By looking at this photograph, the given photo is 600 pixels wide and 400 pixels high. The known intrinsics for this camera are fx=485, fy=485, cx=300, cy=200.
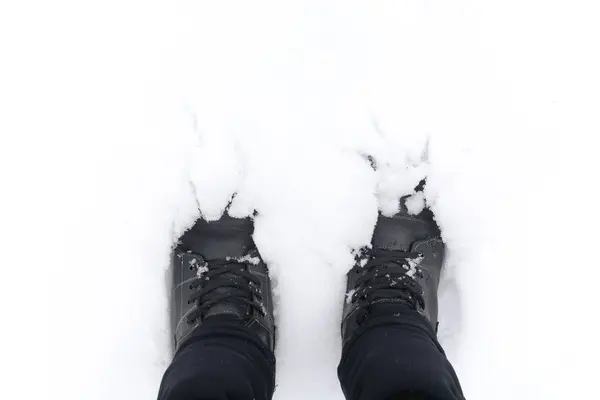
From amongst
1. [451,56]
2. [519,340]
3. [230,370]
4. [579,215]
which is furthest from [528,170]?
[230,370]

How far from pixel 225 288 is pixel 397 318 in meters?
0.43

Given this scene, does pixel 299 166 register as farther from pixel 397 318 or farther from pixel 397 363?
pixel 397 363

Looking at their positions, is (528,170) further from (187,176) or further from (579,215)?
(187,176)

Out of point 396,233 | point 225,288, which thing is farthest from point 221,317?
point 396,233

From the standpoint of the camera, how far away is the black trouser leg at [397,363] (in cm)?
90

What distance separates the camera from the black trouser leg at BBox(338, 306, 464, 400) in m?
0.90

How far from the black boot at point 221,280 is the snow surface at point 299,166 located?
0.15 ft

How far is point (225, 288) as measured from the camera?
3.99 feet

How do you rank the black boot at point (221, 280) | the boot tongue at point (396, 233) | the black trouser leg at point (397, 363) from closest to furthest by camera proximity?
1. the black trouser leg at point (397, 363)
2. the black boot at point (221, 280)
3. the boot tongue at point (396, 233)

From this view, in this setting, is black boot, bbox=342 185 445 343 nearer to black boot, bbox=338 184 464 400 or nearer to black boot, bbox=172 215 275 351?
black boot, bbox=338 184 464 400

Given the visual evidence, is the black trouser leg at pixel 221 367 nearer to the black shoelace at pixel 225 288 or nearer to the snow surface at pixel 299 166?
the black shoelace at pixel 225 288

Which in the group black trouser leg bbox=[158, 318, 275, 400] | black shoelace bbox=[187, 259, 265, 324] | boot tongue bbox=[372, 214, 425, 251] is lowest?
black trouser leg bbox=[158, 318, 275, 400]

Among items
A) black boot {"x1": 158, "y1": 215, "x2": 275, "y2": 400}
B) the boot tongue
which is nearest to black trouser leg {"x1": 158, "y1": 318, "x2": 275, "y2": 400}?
black boot {"x1": 158, "y1": 215, "x2": 275, "y2": 400}

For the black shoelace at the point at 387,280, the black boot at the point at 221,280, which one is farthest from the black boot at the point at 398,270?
the black boot at the point at 221,280
